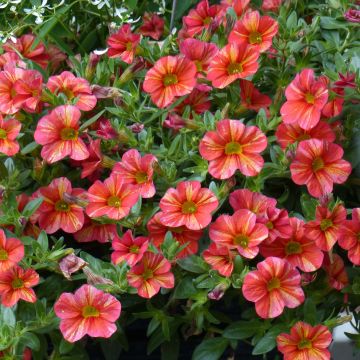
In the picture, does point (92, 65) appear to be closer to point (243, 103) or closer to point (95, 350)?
point (243, 103)

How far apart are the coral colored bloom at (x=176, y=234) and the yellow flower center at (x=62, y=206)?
123mm

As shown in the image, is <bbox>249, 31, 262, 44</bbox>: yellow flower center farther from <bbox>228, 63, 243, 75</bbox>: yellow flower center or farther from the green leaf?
the green leaf

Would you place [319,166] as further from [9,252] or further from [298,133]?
[9,252]

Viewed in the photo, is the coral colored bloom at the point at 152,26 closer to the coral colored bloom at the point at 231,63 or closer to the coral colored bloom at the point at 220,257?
the coral colored bloom at the point at 231,63

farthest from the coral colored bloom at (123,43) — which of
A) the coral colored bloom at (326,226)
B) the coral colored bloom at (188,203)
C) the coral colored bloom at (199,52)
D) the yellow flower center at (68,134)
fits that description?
the coral colored bloom at (326,226)

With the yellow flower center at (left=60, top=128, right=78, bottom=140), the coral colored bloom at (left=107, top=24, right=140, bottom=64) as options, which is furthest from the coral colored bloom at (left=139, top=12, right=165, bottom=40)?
the yellow flower center at (left=60, top=128, right=78, bottom=140)

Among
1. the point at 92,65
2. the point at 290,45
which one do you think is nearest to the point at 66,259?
the point at 92,65

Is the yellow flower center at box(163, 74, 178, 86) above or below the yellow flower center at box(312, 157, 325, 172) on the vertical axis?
above

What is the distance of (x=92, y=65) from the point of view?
1.31m

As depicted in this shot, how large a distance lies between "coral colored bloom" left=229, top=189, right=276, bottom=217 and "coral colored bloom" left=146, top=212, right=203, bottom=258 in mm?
61

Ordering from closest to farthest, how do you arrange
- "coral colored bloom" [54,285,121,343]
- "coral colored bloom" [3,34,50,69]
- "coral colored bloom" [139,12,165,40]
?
"coral colored bloom" [54,285,121,343] → "coral colored bloom" [3,34,50,69] → "coral colored bloom" [139,12,165,40]

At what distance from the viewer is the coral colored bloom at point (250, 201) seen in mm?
1122

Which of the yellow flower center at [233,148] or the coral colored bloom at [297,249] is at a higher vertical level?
the yellow flower center at [233,148]

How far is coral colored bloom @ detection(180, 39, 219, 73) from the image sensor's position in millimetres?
1276
